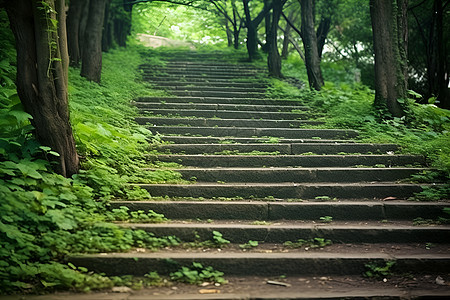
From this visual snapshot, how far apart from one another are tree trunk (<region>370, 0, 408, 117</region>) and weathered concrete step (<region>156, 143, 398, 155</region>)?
1837 millimetres

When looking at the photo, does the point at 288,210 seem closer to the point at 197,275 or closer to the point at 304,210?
the point at 304,210

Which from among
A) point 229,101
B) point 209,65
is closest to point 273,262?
point 229,101

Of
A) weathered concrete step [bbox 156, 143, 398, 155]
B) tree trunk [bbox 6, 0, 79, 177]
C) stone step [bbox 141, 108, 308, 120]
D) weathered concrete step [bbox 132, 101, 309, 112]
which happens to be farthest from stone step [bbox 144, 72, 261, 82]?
tree trunk [bbox 6, 0, 79, 177]

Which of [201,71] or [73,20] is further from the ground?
[73,20]

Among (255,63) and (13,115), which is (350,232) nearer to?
(13,115)

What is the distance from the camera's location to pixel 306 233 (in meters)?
4.27

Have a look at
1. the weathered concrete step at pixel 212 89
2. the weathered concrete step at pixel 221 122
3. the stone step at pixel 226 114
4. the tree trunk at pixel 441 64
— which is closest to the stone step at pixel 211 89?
the weathered concrete step at pixel 212 89

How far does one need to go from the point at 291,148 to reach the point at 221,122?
1986 mm

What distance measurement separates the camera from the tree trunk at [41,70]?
4297 mm

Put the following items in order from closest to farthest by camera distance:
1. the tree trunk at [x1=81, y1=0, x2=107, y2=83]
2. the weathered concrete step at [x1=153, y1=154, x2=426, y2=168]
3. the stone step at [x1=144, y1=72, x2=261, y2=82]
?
the weathered concrete step at [x1=153, y1=154, x2=426, y2=168] < the tree trunk at [x1=81, y1=0, x2=107, y2=83] < the stone step at [x1=144, y1=72, x2=261, y2=82]

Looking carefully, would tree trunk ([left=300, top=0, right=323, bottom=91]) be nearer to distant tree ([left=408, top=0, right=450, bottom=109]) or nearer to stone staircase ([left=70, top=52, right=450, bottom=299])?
distant tree ([left=408, top=0, right=450, bottom=109])

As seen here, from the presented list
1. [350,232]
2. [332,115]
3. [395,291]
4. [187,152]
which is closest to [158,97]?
[187,152]

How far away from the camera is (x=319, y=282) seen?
3.64 m

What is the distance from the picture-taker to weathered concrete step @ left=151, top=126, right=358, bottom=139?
7.45m
